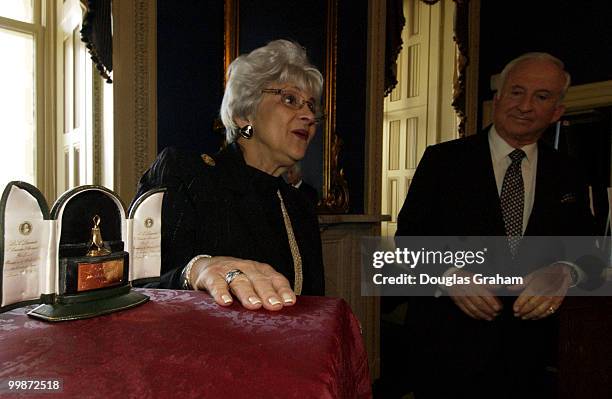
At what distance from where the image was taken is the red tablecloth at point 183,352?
43 centimetres

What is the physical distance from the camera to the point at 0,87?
11.7 feet

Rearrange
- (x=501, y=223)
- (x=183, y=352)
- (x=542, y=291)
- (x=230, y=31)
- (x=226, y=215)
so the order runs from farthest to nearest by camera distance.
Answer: (x=230, y=31)
(x=501, y=223)
(x=542, y=291)
(x=226, y=215)
(x=183, y=352)

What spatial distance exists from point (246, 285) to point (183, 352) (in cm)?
25

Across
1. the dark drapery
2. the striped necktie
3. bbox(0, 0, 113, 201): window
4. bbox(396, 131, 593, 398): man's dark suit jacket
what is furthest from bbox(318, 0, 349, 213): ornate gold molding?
bbox(0, 0, 113, 201): window

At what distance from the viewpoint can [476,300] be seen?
1582mm

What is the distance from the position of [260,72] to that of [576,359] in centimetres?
186

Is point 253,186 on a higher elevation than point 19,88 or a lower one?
lower

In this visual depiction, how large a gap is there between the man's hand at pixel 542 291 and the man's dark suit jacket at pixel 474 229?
5.2 inches

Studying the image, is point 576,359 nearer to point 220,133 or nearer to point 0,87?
point 220,133

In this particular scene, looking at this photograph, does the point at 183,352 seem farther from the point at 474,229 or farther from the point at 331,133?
the point at 331,133

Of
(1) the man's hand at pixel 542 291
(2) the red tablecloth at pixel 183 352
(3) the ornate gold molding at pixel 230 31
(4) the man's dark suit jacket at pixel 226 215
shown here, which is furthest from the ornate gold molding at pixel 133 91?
(1) the man's hand at pixel 542 291

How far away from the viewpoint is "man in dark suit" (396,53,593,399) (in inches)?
65.7

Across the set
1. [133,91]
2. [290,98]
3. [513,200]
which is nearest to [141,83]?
[133,91]

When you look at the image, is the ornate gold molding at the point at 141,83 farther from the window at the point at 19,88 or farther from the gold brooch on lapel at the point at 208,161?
the window at the point at 19,88
